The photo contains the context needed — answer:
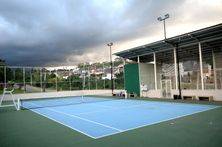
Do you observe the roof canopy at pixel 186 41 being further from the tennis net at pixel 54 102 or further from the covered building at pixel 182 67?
the tennis net at pixel 54 102

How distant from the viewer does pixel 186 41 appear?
21938mm

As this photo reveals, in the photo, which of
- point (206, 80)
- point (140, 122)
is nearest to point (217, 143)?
point (140, 122)

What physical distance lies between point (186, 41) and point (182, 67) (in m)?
6.18

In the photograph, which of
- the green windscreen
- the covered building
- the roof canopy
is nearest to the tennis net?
the green windscreen

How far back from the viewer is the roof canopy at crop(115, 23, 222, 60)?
19.0 m

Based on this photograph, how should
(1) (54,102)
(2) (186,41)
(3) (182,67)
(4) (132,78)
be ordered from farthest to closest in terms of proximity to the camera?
1. (4) (132,78)
2. (3) (182,67)
3. (1) (54,102)
4. (2) (186,41)

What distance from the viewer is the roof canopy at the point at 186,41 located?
748 inches

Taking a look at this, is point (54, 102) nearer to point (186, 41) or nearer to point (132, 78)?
point (132, 78)

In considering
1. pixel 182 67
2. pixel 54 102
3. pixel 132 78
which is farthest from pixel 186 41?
pixel 54 102

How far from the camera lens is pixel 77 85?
3281cm

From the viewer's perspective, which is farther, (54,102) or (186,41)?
(54,102)

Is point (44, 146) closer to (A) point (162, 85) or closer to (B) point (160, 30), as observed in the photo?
(A) point (162, 85)

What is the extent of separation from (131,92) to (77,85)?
900cm

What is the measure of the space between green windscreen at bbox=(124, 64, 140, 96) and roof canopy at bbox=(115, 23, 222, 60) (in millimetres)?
1777
